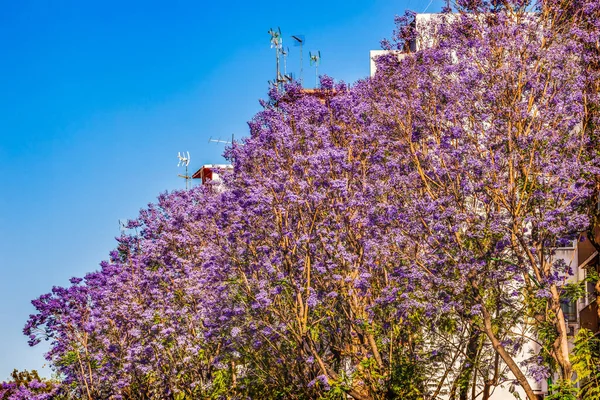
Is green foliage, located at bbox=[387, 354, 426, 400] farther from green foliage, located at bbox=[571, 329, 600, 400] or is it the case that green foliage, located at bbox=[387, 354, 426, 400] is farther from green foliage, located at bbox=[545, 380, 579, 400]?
green foliage, located at bbox=[545, 380, 579, 400]

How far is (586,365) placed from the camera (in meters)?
21.5

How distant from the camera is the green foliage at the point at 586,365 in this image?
20.9 metres

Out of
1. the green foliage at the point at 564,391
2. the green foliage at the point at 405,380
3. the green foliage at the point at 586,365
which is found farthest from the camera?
the green foliage at the point at 405,380

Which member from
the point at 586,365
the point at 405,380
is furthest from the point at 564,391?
the point at 405,380

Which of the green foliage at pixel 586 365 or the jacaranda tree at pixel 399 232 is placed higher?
the jacaranda tree at pixel 399 232

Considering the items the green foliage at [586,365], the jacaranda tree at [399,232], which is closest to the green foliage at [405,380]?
the jacaranda tree at [399,232]

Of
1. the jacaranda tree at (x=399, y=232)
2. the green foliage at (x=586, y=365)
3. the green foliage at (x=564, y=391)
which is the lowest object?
the green foliage at (x=564, y=391)

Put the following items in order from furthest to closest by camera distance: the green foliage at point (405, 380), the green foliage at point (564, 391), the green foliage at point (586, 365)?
the green foliage at point (405, 380) → the green foliage at point (586, 365) → the green foliage at point (564, 391)

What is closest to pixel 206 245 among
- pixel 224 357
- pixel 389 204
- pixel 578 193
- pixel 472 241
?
pixel 224 357

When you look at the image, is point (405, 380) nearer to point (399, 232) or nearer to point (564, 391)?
point (399, 232)

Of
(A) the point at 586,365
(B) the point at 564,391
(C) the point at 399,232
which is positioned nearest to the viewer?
(B) the point at 564,391

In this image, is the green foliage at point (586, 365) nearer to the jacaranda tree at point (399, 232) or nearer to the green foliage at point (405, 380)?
the jacaranda tree at point (399, 232)

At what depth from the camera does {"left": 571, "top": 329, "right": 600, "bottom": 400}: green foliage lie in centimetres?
2089

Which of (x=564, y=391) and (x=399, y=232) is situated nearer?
(x=564, y=391)
